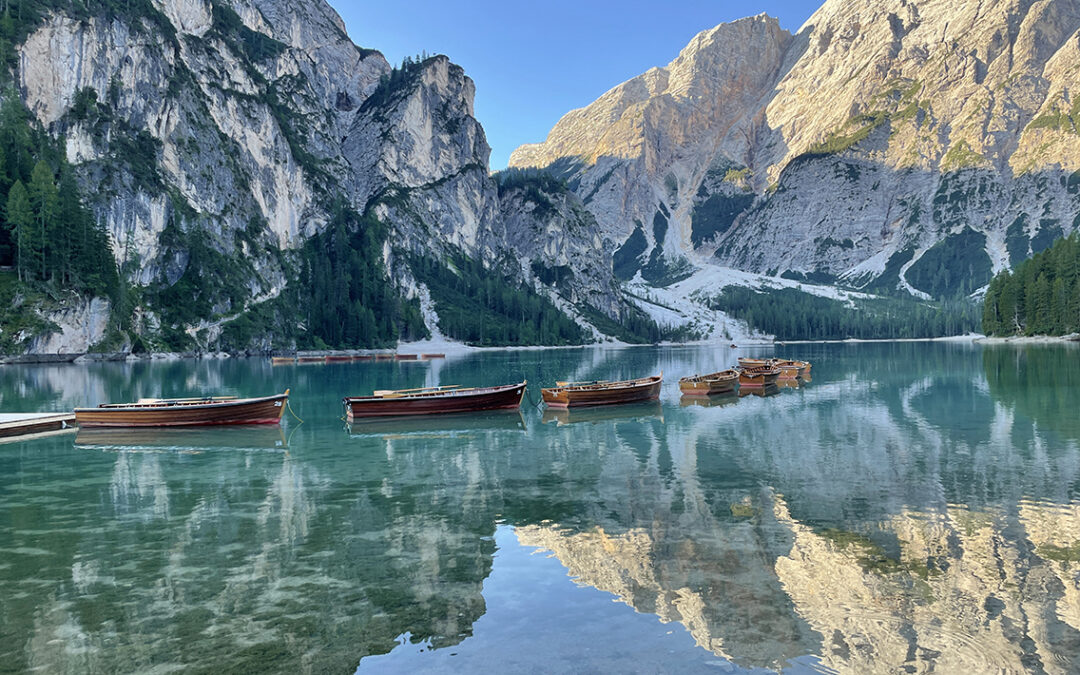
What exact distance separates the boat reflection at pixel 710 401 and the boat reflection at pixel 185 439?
38.6 metres

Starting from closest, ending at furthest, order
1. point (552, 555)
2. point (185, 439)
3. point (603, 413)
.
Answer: point (552, 555), point (185, 439), point (603, 413)

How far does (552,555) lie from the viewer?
20.8 meters

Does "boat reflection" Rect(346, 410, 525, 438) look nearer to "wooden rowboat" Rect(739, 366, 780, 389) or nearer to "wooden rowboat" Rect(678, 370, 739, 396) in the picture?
"wooden rowboat" Rect(678, 370, 739, 396)

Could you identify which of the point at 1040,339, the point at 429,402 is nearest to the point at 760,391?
the point at 429,402

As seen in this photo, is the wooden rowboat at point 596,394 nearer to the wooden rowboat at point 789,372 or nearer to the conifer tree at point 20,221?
the wooden rowboat at point 789,372

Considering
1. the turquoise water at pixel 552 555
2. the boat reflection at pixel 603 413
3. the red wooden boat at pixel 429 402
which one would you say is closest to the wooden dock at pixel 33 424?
the turquoise water at pixel 552 555

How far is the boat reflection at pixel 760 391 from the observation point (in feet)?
257

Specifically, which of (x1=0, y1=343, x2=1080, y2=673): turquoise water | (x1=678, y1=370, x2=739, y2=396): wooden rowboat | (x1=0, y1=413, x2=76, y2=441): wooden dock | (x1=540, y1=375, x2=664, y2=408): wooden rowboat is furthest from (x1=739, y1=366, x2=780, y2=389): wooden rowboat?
(x1=0, y1=413, x2=76, y2=441): wooden dock

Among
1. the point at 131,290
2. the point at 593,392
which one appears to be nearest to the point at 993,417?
the point at 593,392

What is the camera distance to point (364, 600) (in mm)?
16828

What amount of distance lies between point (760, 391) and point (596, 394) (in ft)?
80.3

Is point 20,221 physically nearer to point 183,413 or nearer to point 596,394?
point 183,413

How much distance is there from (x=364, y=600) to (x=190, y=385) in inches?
3378

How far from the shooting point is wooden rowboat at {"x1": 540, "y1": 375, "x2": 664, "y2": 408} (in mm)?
65625
